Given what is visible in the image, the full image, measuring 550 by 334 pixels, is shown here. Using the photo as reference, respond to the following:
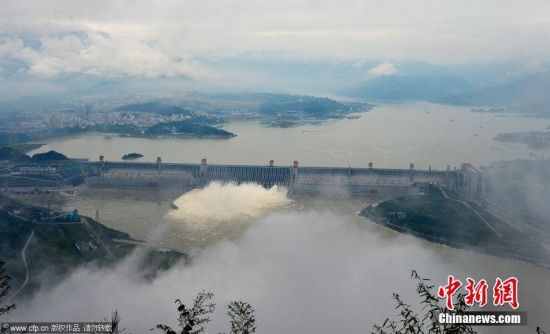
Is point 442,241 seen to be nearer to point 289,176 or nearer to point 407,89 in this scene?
point 289,176

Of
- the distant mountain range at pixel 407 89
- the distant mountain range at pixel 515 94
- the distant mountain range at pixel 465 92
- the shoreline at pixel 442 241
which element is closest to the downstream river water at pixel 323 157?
the shoreline at pixel 442 241

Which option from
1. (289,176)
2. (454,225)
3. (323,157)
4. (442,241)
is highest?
(323,157)

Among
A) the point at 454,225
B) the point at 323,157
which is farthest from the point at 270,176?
the point at 454,225

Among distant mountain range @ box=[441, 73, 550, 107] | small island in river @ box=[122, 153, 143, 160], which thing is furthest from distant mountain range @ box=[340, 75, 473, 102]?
small island in river @ box=[122, 153, 143, 160]

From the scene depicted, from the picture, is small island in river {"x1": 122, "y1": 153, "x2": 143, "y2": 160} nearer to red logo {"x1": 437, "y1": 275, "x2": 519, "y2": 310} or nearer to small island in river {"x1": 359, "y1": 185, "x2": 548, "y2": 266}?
small island in river {"x1": 359, "y1": 185, "x2": 548, "y2": 266}

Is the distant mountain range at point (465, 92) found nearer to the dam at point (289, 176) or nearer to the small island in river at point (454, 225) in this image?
the dam at point (289, 176)
